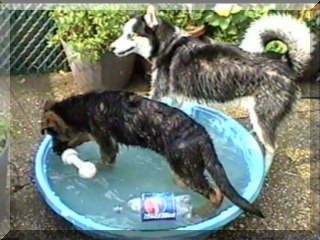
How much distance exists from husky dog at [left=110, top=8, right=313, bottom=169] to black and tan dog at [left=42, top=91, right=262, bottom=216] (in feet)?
0.98

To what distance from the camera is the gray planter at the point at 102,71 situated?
155 inches

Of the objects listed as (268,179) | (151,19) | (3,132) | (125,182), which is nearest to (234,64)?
(151,19)

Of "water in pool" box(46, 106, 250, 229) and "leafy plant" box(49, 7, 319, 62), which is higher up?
"leafy plant" box(49, 7, 319, 62)

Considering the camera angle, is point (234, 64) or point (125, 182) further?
point (125, 182)

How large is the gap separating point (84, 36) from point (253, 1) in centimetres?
94

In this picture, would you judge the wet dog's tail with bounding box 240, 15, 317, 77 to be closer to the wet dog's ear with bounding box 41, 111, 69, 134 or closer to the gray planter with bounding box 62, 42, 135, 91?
the gray planter with bounding box 62, 42, 135, 91

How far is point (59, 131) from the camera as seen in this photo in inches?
134

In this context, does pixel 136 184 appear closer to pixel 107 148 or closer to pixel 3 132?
pixel 107 148

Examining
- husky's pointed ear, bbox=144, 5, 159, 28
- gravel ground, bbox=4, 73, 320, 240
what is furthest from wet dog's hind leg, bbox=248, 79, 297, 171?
husky's pointed ear, bbox=144, 5, 159, 28

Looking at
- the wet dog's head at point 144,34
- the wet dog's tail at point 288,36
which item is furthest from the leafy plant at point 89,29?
the wet dog's tail at point 288,36

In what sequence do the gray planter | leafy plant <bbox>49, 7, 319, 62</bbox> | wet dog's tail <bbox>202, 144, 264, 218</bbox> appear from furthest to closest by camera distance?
1. the gray planter
2. leafy plant <bbox>49, 7, 319, 62</bbox>
3. wet dog's tail <bbox>202, 144, 264, 218</bbox>

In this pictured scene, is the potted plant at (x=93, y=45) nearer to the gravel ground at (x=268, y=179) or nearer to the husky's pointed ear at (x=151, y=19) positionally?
the gravel ground at (x=268, y=179)

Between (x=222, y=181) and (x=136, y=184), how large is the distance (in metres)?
0.53

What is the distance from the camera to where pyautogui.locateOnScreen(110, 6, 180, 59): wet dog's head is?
3.46 meters
